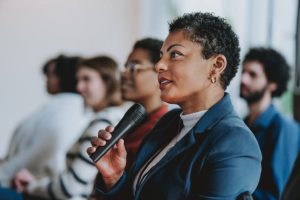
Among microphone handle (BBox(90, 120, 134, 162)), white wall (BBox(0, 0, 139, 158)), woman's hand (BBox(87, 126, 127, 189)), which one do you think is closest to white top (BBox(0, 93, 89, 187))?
woman's hand (BBox(87, 126, 127, 189))

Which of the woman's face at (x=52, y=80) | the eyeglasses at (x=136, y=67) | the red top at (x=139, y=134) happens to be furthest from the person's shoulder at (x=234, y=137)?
the woman's face at (x=52, y=80)

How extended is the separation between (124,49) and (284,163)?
10.3 ft

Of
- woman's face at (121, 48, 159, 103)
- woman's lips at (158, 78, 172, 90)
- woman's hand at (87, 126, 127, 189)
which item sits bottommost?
woman's hand at (87, 126, 127, 189)

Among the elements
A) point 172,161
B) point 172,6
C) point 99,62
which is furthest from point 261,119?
point 172,6

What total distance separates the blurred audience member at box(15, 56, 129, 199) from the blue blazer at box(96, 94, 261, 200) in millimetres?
1049

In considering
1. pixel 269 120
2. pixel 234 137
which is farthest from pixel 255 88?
pixel 234 137

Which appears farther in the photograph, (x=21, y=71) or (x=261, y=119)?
(x=21, y=71)

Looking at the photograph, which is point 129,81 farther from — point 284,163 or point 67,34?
point 67,34

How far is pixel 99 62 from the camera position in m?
2.76

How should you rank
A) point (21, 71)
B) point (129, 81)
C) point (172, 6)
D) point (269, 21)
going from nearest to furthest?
point (129, 81), point (269, 21), point (172, 6), point (21, 71)

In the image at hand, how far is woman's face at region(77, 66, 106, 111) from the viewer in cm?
272

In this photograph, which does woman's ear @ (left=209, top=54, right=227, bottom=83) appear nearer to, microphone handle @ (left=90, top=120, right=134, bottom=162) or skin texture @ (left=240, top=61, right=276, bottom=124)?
microphone handle @ (left=90, top=120, right=134, bottom=162)

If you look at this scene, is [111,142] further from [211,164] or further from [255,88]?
[255,88]

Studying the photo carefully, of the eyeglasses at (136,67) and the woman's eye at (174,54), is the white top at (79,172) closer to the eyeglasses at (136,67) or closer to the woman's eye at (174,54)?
the eyeglasses at (136,67)
